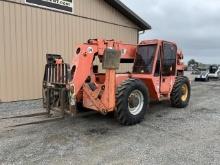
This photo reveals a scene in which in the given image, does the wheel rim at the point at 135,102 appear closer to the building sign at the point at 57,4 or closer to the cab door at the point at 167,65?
the cab door at the point at 167,65

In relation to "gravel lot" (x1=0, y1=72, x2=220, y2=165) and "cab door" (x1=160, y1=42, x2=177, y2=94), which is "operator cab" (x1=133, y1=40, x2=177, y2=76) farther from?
"gravel lot" (x1=0, y1=72, x2=220, y2=165)

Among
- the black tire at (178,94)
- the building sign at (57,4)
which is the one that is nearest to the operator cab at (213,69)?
the black tire at (178,94)

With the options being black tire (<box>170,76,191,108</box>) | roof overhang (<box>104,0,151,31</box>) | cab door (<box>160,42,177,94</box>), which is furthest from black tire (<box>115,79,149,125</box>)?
roof overhang (<box>104,0,151,31</box>)

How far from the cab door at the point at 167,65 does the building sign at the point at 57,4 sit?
549cm

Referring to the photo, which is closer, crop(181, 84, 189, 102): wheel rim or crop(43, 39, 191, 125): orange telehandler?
crop(43, 39, 191, 125): orange telehandler

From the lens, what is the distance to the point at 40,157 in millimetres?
4781

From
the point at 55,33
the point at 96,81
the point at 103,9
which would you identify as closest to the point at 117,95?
the point at 96,81

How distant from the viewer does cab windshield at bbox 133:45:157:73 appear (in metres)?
7.97

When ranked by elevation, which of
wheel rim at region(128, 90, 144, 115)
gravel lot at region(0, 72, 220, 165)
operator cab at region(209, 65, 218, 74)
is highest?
operator cab at region(209, 65, 218, 74)

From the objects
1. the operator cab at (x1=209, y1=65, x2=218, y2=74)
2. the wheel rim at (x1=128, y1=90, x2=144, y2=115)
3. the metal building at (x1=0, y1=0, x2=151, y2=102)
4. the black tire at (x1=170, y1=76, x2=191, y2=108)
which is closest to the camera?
the wheel rim at (x1=128, y1=90, x2=144, y2=115)

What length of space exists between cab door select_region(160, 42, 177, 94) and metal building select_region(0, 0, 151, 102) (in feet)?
17.6

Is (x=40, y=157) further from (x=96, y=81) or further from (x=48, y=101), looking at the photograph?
(x=96, y=81)

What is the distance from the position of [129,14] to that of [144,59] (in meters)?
7.05

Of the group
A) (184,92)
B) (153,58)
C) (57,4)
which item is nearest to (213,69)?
(184,92)
